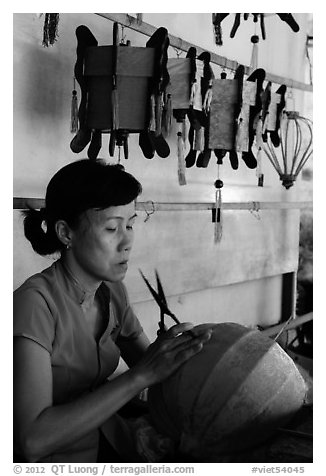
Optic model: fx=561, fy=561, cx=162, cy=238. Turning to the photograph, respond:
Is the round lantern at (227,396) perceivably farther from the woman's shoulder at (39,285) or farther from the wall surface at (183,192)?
the wall surface at (183,192)

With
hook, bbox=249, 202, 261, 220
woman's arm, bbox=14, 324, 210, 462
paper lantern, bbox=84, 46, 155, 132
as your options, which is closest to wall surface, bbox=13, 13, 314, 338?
hook, bbox=249, 202, 261, 220

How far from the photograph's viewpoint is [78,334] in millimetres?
1198

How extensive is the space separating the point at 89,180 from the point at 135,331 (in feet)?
1.44

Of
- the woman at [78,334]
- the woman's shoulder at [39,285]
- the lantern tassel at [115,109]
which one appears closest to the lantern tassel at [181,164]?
the lantern tassel at [115,109]

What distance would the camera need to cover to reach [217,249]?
1.99 m

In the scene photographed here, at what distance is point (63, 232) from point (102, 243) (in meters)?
0.09

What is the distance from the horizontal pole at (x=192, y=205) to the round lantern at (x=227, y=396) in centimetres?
51

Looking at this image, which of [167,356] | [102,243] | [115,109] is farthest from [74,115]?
[167,356]

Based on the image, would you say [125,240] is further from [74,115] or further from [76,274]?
[74,115]

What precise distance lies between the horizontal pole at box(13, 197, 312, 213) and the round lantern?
51cm

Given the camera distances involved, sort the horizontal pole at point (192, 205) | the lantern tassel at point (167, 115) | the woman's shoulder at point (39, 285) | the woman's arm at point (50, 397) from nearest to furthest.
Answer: the woman's arm at point (50, 397) < the woman's shoulder at point (39, 285) < the horizontal pole at point (192, 205) < the lantern tassel at point (167, 115)

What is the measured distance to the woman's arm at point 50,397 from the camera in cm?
102
